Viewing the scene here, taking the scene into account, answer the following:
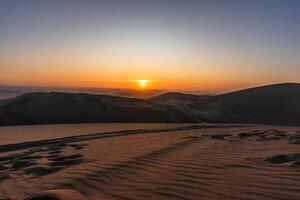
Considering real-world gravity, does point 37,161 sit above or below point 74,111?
below

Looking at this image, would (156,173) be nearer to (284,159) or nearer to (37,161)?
(284,159)

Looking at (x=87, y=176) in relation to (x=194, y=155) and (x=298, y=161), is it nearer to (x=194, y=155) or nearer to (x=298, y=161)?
(x=194, y=155)

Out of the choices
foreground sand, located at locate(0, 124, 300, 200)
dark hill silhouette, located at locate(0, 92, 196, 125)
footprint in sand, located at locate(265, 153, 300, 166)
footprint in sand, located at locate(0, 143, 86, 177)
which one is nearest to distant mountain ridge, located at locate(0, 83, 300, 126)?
dark hill silhouette, located at locate(0, 92, 196, 125)

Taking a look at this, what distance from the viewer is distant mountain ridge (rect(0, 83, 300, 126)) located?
1792 cm

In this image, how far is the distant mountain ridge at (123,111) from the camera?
17.9 metres

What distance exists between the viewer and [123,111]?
19250 millimetres

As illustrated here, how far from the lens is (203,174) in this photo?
5.24 m

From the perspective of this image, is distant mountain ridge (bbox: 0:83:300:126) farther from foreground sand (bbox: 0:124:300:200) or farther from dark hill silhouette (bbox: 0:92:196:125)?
foreground sand (bbox: 0:124:300:200)

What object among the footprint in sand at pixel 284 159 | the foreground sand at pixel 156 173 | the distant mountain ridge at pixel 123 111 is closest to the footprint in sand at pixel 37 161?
the foreground sand at pixel 156 173

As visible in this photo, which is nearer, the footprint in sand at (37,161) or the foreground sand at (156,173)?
the foreground sand at (156,173)

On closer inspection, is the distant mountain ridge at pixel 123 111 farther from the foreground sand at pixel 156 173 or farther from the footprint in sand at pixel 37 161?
the foreground sand at pixel 156 173

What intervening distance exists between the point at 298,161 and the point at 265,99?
21752 mm

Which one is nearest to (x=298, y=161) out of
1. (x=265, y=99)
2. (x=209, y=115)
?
(x=209, y=115)

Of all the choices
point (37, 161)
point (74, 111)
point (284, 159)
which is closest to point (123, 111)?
point (74, 111)
